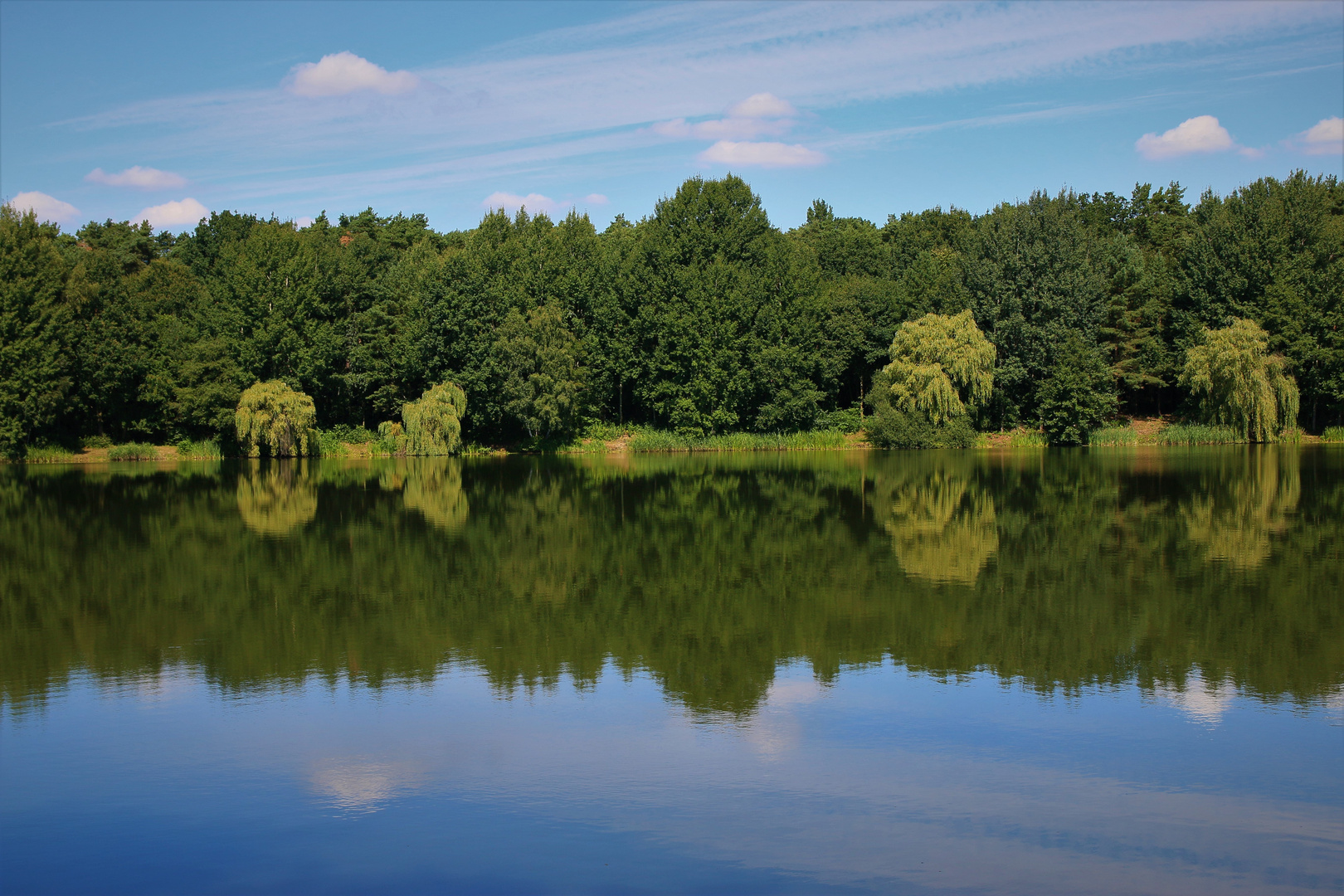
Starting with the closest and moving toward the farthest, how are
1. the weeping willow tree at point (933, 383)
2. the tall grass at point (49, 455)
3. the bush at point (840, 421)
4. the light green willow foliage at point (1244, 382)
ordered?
the tall grass at point (49, 455) < the light green willow foliage at point (1244, 382) < the weeping willow tree at point (933, 383) < the bush at point (840, 421)

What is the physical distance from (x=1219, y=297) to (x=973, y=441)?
58.4 ft

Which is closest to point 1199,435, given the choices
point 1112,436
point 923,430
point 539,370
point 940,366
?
point 1112,436

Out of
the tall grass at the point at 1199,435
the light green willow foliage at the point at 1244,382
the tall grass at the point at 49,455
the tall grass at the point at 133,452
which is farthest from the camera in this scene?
the tall grass at the point at 1199,435

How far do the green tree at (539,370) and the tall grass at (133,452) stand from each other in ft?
60.7

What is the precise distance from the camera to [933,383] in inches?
2034

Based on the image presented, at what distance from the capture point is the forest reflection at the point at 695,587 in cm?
985

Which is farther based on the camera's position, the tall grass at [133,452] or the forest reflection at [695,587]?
the tall grass at [133,452]

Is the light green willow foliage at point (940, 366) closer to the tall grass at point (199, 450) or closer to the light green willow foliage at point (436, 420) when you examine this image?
the light green willow foliage at point (436, 420)

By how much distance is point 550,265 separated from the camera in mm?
57938

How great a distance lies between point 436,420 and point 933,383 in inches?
1016

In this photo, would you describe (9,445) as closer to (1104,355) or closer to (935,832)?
(935,832)

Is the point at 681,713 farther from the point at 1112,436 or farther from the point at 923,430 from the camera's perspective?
the point at 1112,436

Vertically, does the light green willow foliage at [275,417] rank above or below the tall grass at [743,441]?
above

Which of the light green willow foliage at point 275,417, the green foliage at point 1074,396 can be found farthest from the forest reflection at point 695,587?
the green foliage at point 1074,396
